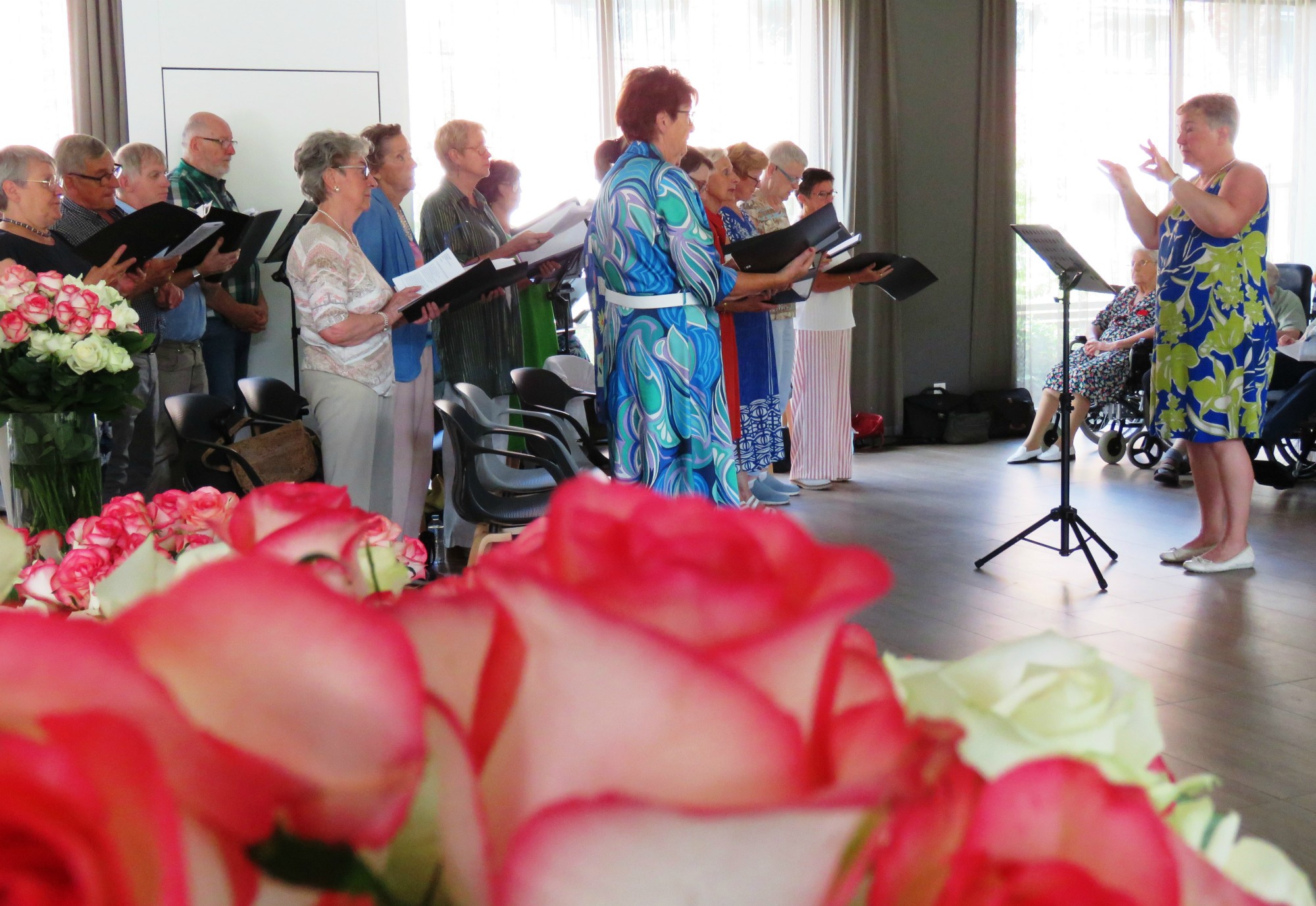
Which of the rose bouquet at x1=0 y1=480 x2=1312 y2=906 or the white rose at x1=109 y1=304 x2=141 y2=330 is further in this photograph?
the white rose at x1=109 y1=304 x2=141 y2=330

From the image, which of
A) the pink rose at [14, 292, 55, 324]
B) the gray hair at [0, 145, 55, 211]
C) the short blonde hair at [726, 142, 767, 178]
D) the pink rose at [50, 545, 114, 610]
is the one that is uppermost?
the short blonde hair at [726, 142, 767, 178]

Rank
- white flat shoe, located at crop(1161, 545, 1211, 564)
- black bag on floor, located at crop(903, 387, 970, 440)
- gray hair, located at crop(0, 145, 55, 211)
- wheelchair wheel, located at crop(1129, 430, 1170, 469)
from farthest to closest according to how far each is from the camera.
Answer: black bag on floor, located at crop(903, 387, 970, 440) → wheelchair wheel, located at crop(1129, 430, 1170, 469) → white flat shoe, located at crop(1161, 545, 1211, 564) → gray hair, located at crop(0, 145, 55, 211)

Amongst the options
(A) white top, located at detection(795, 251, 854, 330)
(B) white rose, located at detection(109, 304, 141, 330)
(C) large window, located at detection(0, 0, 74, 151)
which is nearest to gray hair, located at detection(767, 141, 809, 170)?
(A) white top, located at detection(795, 251, 854, 330)

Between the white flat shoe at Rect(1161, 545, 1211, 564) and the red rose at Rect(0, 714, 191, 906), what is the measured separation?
4.78 m

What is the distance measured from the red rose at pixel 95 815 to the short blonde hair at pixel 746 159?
5.67m

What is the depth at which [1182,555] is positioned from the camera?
4512mm

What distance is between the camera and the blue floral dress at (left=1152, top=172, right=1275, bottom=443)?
402 centimetres

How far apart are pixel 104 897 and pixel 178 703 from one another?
3cm

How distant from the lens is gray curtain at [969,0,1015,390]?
843 cm

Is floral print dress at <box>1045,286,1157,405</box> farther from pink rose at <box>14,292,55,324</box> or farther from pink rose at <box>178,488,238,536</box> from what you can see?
pink rose at <box>178,488,238,536</box>

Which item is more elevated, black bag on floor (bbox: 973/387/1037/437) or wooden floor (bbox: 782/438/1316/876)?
black bag on floor (bbox: 973/387/1037/437)

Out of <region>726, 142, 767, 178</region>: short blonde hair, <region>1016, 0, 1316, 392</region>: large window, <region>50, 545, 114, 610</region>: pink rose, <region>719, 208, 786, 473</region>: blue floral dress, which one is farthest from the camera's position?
<region>1016, 0, 1316, 392</region>: large window

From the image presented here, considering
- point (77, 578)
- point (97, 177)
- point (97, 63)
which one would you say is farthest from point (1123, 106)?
point (77, 578)

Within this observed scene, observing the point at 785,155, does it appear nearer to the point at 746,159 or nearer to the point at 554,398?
the point at 746,159
